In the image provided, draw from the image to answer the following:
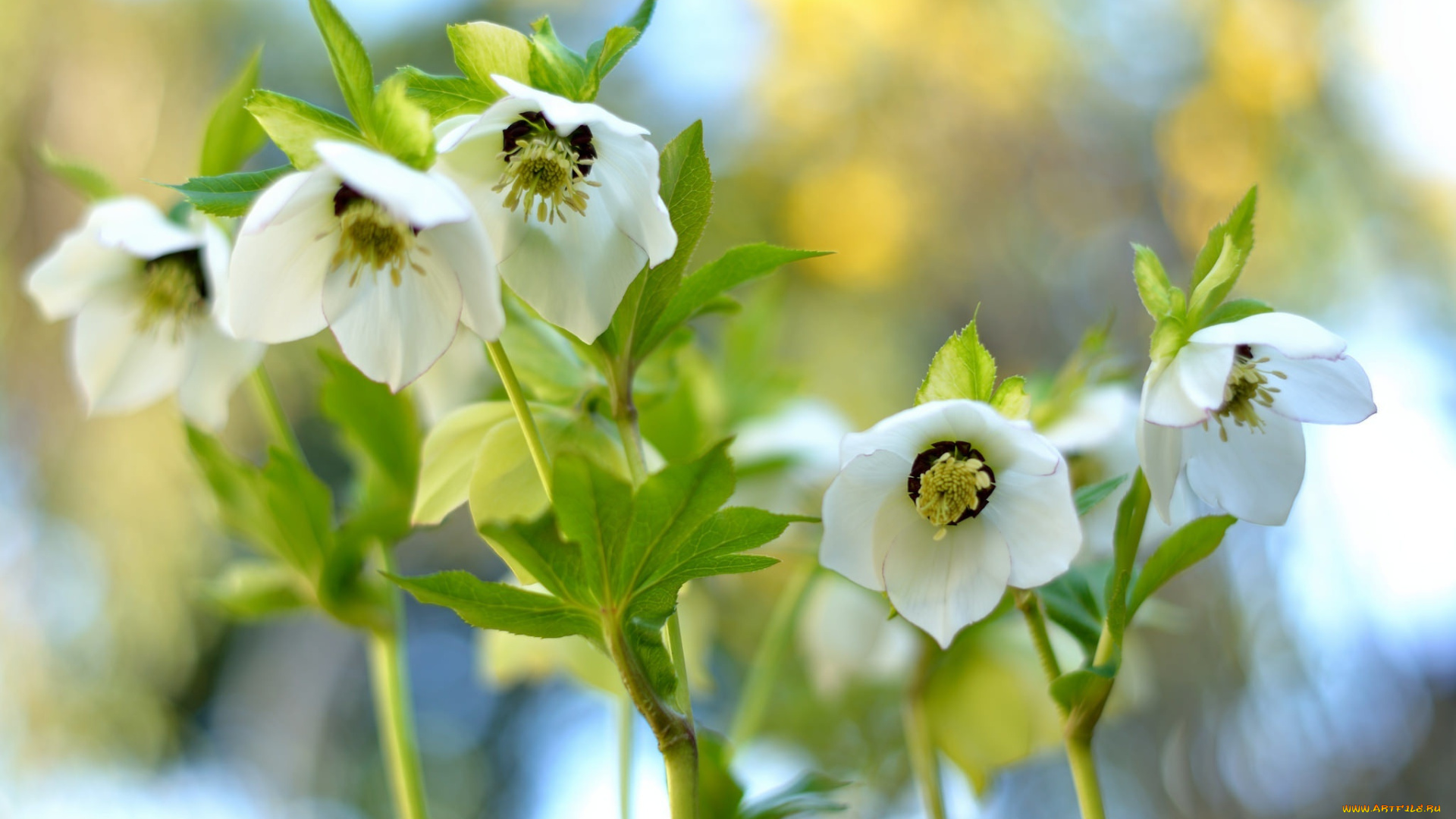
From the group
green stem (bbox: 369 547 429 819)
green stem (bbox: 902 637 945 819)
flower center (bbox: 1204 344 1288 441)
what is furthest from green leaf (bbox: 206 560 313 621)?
flower center (bbox: 1204 344 1288 441)

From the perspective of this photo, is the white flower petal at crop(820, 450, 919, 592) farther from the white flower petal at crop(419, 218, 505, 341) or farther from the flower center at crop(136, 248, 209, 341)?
the flower center at crop(136, 248, 209, 341)

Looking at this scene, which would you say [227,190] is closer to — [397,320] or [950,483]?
[397,320]

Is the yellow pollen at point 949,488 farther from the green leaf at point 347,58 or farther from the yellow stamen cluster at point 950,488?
the green leaf at point 347,58

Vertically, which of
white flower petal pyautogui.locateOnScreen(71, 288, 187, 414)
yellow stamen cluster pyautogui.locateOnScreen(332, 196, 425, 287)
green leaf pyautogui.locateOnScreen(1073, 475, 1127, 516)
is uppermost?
white flower petal pyautogui.locateOnScreen(71, 288, 187, 414)

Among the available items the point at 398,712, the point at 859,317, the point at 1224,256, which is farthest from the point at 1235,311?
the point at 859,317

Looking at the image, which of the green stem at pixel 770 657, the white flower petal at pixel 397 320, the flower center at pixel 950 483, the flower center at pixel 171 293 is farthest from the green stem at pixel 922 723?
the flower center at pixel 171 293

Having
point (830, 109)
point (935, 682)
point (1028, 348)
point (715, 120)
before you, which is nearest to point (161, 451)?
point (715, 120)
